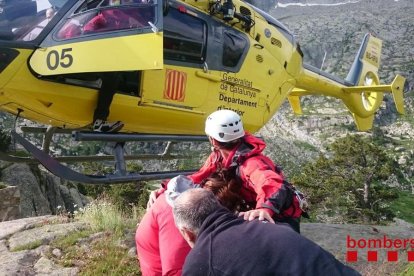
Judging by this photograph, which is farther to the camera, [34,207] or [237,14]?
[34,207]

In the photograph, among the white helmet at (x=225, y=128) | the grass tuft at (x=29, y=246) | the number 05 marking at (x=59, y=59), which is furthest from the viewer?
the grass tuft at (x=29, y=246)

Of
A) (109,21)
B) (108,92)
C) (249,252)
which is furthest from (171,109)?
(249,252)

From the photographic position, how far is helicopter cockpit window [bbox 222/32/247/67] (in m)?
7.95

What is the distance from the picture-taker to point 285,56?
376 inches

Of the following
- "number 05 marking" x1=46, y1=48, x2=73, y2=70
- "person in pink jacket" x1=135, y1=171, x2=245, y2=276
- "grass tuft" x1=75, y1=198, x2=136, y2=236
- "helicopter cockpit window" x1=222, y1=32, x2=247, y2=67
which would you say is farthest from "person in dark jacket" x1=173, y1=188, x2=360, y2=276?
"helicopter cockpit window" x1=222, y1=32, x2=247, y2=67

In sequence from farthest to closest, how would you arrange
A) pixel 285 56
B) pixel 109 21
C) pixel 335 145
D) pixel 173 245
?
pixel 335 145, pixel 285 56, pixel 109 21, pixel 173 245

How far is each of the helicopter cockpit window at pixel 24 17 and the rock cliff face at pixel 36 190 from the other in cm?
858

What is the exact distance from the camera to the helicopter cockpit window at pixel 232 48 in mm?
7953

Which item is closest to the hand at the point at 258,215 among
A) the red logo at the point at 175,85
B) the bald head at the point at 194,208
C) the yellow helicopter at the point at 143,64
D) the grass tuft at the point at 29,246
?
the bald head at the point at 194,208

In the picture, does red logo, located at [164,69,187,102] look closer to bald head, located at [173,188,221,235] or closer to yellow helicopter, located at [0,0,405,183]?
yellow helicopter, located at [0,0,405,183]

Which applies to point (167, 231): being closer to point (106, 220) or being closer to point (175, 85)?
point (106, 220)

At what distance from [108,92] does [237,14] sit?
2883mm

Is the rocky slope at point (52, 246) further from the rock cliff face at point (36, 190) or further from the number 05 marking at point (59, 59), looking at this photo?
the rock cliff face at point (36, 190)

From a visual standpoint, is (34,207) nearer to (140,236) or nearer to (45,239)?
(45,239)
